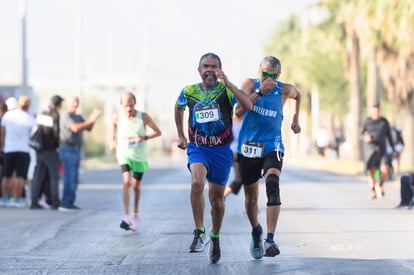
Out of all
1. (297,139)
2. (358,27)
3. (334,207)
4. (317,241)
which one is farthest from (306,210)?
(297,139)

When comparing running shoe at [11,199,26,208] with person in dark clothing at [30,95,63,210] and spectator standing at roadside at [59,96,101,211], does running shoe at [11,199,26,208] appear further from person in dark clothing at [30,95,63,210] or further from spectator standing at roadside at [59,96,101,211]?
spectator standing at roadside at [59,96,101,211]

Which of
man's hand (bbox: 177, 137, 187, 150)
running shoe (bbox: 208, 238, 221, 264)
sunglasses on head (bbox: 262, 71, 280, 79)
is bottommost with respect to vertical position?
running shoe (bbox: 208, 238, 221, 264)

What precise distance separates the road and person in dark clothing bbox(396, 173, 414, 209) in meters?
0.29

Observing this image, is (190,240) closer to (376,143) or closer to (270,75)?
(270,75)

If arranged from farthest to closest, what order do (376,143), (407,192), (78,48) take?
(78,48) → (376,143) → (407,192)

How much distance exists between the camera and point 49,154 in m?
20.0

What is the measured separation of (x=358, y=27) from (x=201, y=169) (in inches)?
1267

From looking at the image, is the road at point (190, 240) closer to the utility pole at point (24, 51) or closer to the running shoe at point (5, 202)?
the running shoe at point (5, 202)

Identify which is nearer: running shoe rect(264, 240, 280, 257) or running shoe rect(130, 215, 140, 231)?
running shoe rect(264, 240, 280, 257)

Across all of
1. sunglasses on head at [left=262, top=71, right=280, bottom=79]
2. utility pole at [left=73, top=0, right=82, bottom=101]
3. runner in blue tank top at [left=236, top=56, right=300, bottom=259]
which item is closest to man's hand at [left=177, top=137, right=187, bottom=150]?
runner in blue tank top at [left=236, top=56, right=300, bottom=259]

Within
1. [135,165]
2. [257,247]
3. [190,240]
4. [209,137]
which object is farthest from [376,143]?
[209,137]

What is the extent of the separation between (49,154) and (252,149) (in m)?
8.68

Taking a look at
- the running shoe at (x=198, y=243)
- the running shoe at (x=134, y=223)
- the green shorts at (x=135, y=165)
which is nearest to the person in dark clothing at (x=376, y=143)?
the green shorts at (x=135, y=165)

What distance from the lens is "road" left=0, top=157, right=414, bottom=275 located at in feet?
35.9
